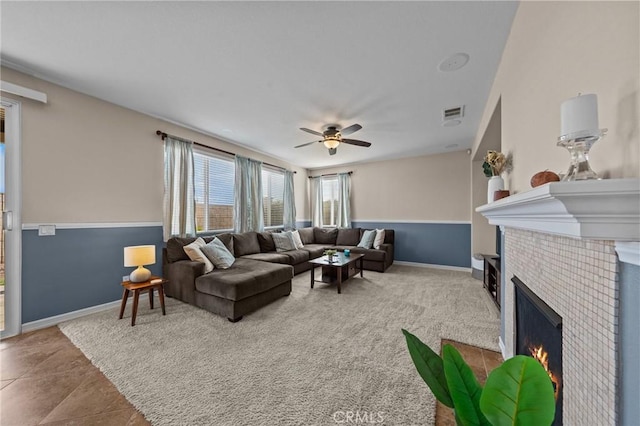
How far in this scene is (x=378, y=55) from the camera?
2051 mm

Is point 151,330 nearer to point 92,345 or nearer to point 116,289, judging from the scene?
point 92,345

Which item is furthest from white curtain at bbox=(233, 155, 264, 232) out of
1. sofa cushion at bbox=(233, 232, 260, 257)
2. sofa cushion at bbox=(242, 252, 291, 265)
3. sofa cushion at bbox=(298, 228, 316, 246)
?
sofa cushion at bbox=(298, 228, 316, 246)

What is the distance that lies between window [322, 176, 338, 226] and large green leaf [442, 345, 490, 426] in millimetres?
5920

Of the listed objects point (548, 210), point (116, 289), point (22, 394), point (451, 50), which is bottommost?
point (22, 394)

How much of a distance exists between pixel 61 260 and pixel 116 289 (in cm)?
66

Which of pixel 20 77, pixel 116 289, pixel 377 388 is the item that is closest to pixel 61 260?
pixel 116 289

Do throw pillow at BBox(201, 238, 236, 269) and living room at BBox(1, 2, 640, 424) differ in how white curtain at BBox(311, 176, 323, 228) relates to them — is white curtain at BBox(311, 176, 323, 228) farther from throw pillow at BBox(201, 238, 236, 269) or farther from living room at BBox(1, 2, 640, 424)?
throw pillow at BBox(201, 238, 236, 269)

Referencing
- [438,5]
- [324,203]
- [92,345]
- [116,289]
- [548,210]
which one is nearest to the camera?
[548,210]

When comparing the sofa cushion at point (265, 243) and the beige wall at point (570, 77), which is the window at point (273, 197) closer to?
the sofa cushion at point (265, 243)

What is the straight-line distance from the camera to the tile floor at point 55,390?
138 cm

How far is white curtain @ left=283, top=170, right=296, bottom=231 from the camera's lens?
5988 millimetres

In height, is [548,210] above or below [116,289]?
above

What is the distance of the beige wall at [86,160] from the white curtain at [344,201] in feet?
13.1

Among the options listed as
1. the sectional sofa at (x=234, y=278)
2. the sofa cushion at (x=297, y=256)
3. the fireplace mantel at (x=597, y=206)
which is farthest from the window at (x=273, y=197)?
the fireplace mantel at (x=597, y=206)
